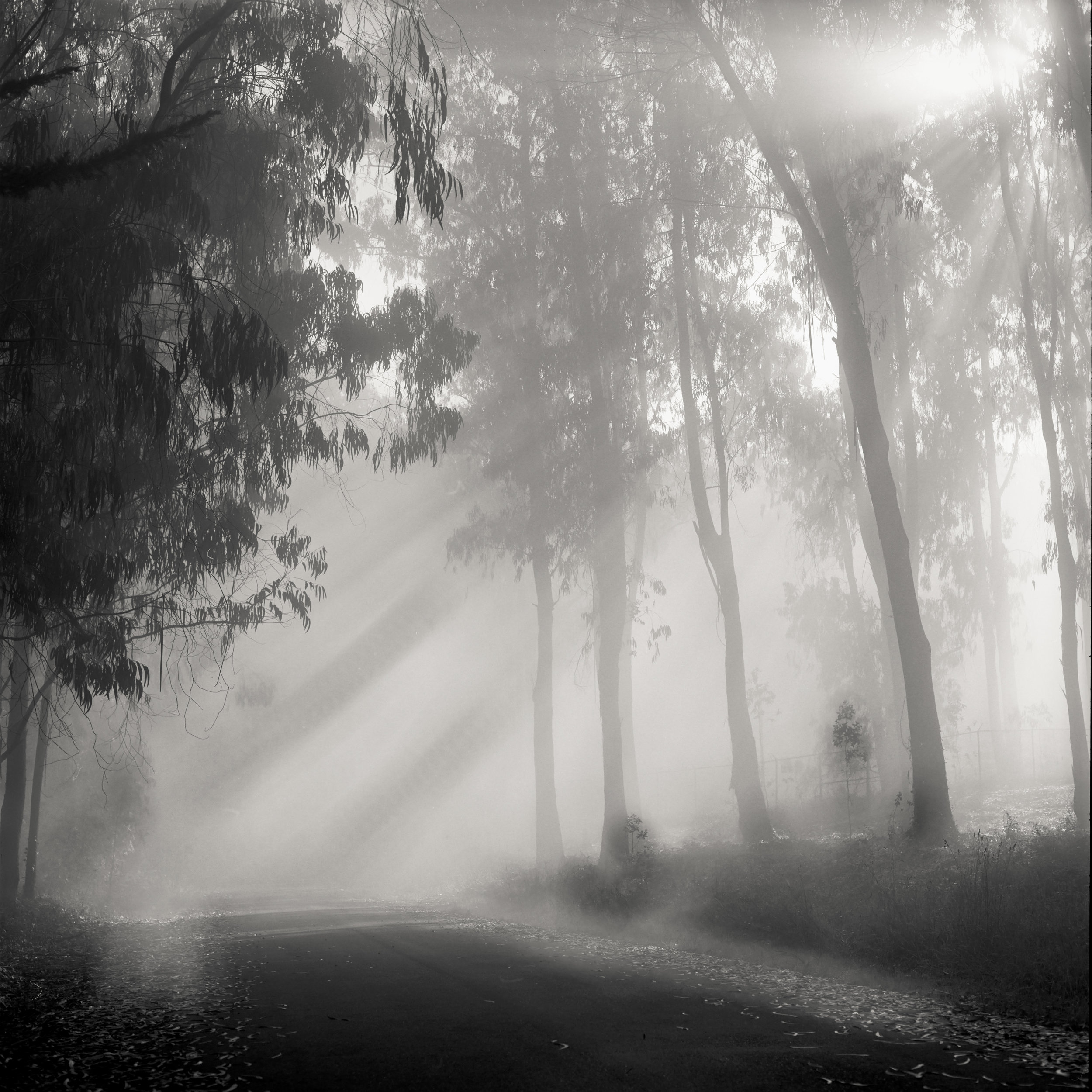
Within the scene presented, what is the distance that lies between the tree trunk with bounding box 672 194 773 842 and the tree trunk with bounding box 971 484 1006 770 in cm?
1233

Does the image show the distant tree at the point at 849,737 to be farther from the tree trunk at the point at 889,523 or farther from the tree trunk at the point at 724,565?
the tree trunk at the point at 889,523

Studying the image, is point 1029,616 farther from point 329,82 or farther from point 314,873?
point 329,82

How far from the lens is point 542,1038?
5746 millimetres

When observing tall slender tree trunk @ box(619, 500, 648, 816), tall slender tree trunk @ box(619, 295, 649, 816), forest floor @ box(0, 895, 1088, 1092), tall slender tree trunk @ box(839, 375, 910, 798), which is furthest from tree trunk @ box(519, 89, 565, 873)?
forest floor @ box(0, 895, 1088, 1092)

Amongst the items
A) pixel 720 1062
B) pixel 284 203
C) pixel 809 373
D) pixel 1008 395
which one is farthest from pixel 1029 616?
pixel 720 1062

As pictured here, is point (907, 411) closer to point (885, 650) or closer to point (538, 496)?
point (538, 496)

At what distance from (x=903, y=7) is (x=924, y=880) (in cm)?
1071

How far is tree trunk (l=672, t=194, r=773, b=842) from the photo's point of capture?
16.1m

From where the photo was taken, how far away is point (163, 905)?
24.9m

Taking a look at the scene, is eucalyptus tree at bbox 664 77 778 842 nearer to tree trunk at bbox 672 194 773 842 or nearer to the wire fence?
tree trunk at bbox 672 194 773 842

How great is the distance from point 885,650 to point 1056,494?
8503mm

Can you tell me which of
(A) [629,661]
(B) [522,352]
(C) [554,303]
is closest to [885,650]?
(A) [629,661]

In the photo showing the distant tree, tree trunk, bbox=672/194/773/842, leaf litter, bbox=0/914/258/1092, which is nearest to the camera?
leaf litter, bbox=0/914/258/1092

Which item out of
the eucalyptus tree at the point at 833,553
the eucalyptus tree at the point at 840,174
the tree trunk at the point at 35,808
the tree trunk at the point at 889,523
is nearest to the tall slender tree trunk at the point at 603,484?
the eucalyptus tree at the point at 833,553
